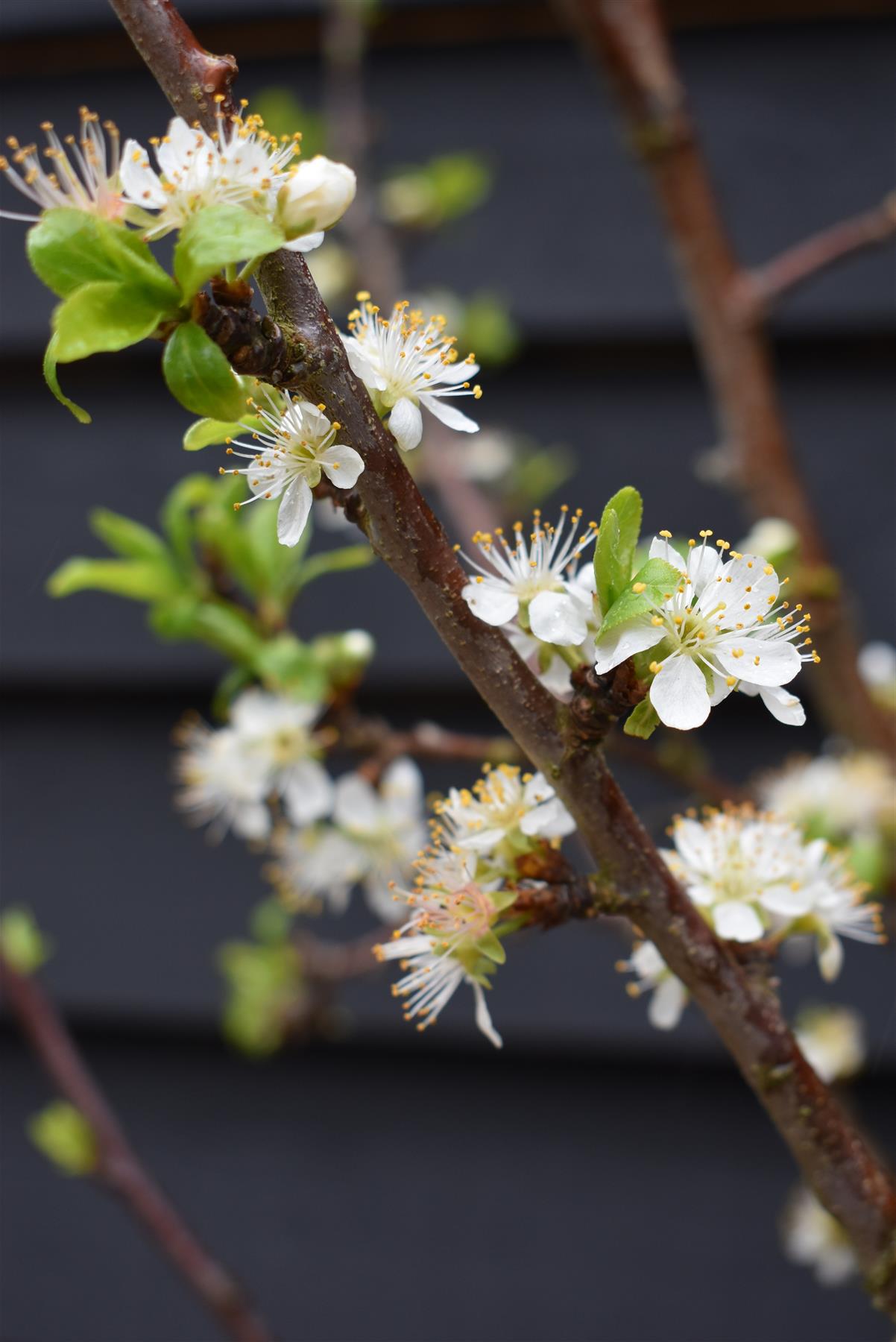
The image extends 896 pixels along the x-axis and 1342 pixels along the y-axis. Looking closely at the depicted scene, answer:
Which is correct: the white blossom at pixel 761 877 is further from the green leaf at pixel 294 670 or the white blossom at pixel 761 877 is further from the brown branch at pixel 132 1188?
the brown branch at pixel 132 1188

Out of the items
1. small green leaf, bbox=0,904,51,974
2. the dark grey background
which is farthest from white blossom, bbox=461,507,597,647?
the dark grey background

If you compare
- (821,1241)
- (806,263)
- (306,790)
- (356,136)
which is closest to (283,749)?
(306,790)

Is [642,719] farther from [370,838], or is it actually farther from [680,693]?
[370,838]

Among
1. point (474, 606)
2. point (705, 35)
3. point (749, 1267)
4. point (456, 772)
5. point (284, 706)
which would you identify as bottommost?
point (749, 1267)

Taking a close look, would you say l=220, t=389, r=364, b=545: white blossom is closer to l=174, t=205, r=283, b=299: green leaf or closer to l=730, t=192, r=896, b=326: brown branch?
l=174, t=205, r=283, b=299: green leaf

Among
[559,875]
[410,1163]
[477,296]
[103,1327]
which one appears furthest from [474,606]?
[103,1327]

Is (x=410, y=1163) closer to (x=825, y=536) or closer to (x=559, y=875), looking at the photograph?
(x=825, y=536)
